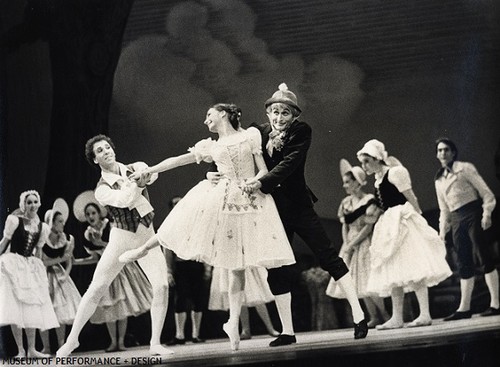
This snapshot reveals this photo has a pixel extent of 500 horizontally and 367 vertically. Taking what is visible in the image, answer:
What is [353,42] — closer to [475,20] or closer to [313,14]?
[313,14]

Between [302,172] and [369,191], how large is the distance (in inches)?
21.7

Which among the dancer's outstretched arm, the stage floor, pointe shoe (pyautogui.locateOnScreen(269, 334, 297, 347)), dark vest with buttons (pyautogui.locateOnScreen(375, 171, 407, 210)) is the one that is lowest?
the stage floor

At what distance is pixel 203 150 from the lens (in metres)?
5.66

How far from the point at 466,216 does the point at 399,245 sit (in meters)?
0.63

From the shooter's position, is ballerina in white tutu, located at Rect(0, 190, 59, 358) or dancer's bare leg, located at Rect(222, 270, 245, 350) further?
ballerina in white tutu, located at Rect(0, 190, 59, 358)

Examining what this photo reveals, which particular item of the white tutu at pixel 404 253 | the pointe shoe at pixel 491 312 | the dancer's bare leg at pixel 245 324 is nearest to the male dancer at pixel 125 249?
the dancer's bare leg at pixel 245 324

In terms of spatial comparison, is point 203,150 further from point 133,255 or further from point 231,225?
point 133,255

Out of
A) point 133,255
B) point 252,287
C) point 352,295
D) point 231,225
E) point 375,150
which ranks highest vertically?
point 375,150

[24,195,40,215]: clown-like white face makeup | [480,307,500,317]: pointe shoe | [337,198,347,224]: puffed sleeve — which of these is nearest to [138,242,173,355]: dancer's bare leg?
[24,195,40,215]: clown-like white face makeup

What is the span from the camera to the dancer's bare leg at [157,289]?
5.62 metres

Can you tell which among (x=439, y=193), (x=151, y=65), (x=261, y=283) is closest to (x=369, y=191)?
(x=439, y=193)

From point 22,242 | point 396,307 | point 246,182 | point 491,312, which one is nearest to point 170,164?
point 246,182

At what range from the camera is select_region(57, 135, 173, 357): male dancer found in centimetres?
564

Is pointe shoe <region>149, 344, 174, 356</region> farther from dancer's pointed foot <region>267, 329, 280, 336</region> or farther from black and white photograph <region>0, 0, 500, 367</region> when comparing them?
dancer's pointed foot <region>267, 329, 280, 336</region>
